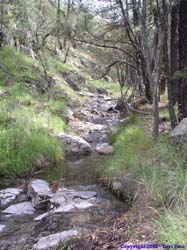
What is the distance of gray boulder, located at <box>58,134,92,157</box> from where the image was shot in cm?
779

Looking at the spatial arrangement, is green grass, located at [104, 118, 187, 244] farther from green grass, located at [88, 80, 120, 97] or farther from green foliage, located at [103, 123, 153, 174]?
green grass, located at [88, 80, 120, 97]

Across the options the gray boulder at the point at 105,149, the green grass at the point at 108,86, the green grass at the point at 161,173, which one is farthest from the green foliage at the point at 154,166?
the green grass at the point at 108,86

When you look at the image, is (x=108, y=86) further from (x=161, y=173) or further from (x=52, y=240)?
(x=52, y=240)

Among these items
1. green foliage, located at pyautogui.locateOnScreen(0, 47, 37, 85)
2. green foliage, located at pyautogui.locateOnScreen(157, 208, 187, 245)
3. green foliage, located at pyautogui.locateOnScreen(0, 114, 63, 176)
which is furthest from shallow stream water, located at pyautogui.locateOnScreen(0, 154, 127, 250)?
green foliage, located at pyautogui.locateOnScreen(0, 47, 37, 85)

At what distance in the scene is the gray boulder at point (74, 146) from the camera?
7.79 meters

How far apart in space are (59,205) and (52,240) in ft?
4.05

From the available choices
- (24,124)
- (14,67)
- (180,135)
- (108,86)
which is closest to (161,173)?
(180,135)

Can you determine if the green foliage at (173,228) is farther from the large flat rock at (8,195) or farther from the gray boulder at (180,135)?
the large flat rock at (8,195)

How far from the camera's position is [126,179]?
16.3ft

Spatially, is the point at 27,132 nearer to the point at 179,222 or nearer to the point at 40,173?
the point at 40,173

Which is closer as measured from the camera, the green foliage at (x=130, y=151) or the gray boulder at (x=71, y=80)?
the green foliage at (x=130, y=151)

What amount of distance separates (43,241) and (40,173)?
3.04 meters

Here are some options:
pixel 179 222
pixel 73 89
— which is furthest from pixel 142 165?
pixel 73 89

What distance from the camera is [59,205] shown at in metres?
4.69
